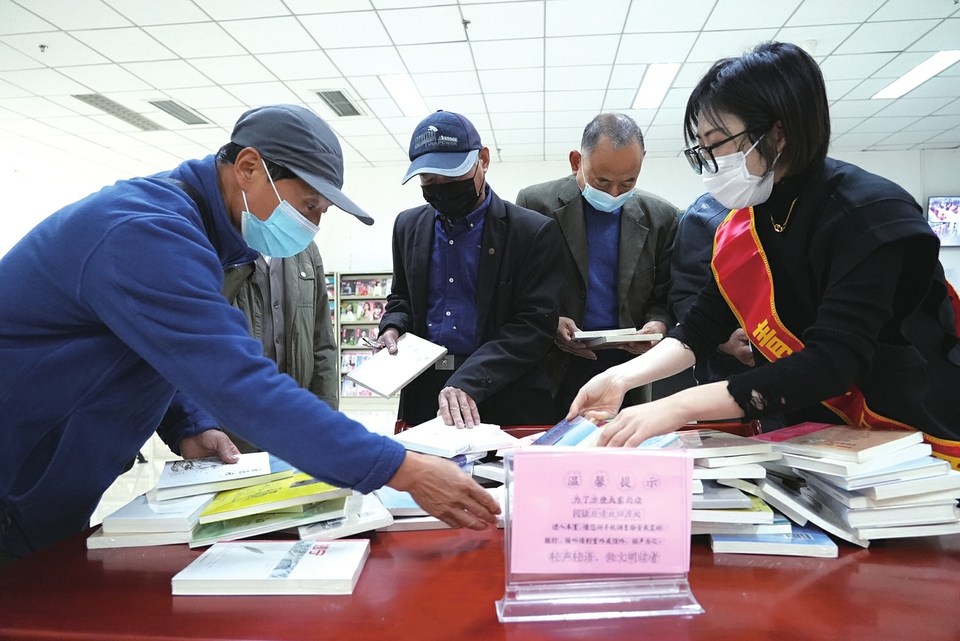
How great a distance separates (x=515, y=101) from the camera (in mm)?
6113

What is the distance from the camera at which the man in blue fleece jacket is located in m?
0.81

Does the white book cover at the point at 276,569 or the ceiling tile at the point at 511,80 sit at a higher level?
the ceiling tile at the point at 511,80

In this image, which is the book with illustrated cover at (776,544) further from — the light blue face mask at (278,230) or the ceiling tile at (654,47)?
the ceiling tile at (654,47)

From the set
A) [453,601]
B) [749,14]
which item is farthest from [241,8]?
[453,601]

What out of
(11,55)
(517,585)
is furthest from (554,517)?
(11,55)

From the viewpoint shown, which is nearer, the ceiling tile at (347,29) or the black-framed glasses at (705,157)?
the black-framed glasses at (705,157)

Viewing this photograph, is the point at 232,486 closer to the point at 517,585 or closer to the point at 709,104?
the point at 517,585

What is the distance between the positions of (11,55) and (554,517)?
20.9ft

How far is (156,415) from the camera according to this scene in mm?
1115

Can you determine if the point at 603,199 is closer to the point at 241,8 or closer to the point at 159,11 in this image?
the point at 241,8

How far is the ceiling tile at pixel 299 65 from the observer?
5008 millimetres

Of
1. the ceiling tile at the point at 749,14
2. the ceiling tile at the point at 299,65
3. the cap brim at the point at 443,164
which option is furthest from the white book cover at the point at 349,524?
the ceiling tile at the point at 299,65

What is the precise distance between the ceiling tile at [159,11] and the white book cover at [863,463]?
4.83m

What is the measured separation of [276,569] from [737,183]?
1056mm
